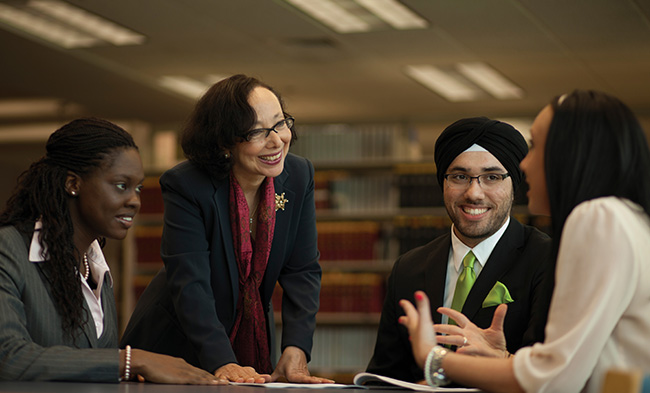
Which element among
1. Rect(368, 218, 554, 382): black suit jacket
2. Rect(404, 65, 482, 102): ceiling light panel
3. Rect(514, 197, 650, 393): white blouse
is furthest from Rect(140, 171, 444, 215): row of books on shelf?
Rect(514, 197, 650, 393): white blouse

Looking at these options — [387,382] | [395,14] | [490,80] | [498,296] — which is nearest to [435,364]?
[387,382]

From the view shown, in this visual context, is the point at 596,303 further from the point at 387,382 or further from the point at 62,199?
the point at 62,199

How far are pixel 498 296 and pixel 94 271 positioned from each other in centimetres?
108

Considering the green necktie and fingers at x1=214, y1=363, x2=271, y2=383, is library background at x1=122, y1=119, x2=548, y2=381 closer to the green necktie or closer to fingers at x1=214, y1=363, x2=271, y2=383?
the green necktie

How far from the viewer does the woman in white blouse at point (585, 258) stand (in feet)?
4.36

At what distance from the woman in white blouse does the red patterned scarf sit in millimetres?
822

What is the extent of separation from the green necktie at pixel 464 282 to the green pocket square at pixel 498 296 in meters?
0.11

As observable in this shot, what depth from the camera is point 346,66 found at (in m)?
7.52

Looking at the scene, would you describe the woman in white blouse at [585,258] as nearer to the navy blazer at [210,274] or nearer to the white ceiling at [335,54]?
the navy blazer at [210,274]

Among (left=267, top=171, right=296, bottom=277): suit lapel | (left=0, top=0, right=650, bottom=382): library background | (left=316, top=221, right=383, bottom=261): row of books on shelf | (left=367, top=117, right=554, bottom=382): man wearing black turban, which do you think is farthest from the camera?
(left=316, top=221, right=383, bottom=261): row of books on shelf

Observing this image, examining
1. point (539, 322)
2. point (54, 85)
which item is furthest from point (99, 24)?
point (539, 322)

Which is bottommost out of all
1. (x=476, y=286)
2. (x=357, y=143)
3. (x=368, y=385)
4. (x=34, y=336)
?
(x=368, y=385)

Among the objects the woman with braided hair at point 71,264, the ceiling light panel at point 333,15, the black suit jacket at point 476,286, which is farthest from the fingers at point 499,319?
the ceiling light panel at point 333,15

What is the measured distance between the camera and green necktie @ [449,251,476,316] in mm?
2232
